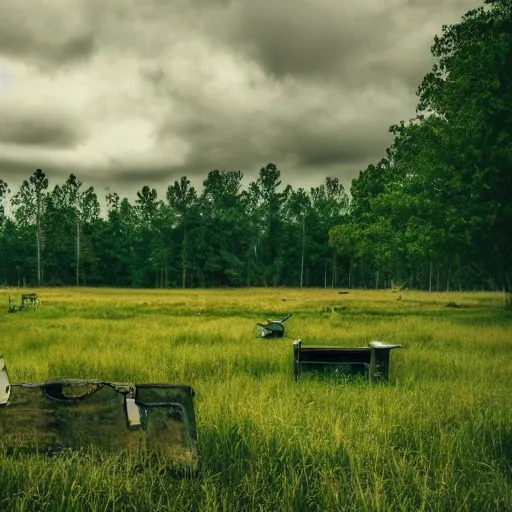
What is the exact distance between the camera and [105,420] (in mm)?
4211

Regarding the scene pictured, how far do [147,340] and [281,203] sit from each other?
7814 cm

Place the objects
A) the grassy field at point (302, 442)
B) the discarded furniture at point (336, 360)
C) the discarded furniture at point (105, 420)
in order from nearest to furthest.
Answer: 1. the grassy field at point (302, 442)
2. the discarded furniture at point (105, 420)
3. the discarded furniture at point (336, 360)

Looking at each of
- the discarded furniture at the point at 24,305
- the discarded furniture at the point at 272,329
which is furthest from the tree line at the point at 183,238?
the discarded furniture at the point at 272,329

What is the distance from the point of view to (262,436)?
16.7 feet

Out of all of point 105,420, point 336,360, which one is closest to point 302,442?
point 105,420

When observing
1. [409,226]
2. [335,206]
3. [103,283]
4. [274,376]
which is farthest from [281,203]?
[274,376]

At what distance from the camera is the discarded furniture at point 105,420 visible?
13.6 feet

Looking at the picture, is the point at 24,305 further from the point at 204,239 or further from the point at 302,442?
the point at 204,239

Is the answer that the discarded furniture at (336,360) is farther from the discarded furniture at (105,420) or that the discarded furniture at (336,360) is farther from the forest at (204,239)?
the forest at (204,239)

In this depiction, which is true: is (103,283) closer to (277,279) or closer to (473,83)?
(277,279)

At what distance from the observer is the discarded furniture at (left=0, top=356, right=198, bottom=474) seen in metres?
4.13

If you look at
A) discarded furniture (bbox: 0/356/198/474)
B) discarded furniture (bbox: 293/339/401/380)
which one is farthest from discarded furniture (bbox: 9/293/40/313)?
discarded furniture (bbox: 0/356/198/474)

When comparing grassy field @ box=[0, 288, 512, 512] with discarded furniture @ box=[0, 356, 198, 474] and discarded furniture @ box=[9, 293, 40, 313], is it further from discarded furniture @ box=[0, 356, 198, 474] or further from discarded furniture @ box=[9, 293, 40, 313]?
discarded furniture @ box=[9, 293, 40, 313]

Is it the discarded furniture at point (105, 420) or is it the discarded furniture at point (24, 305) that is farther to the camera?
the discarded furniture at point (24, 305)
